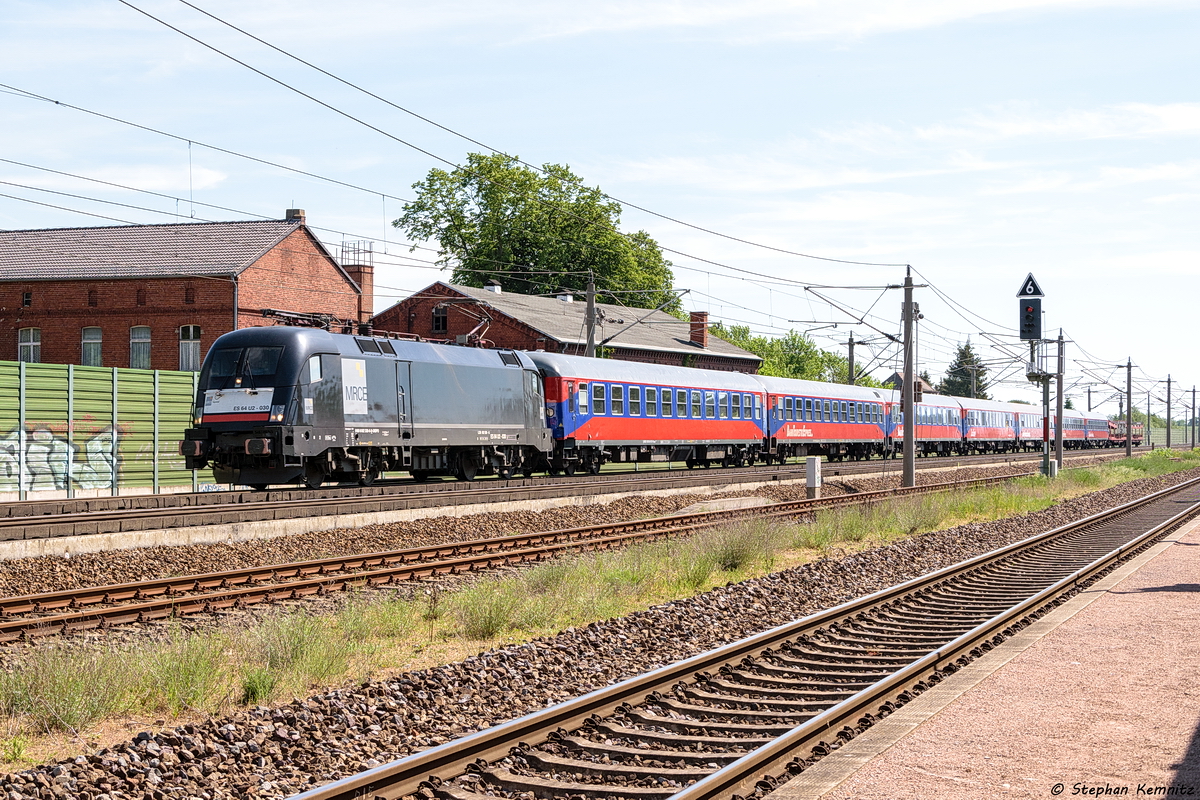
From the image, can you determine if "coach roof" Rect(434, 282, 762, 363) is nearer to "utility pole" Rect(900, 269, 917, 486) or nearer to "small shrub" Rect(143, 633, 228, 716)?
"utility pole" Rect(900, 269, 917, 486)

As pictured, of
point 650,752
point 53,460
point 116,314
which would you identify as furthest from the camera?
point 116,314

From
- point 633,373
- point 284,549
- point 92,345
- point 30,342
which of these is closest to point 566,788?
point 284,549

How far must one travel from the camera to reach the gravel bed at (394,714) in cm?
630

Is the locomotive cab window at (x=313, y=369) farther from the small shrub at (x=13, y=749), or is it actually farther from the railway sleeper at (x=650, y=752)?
the railway sleeper at (x=650, y=752)

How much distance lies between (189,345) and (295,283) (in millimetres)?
5619

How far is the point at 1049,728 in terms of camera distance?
7402 millimetres

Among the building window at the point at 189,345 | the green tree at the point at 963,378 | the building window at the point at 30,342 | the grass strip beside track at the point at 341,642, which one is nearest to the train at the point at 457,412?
the grass strip beside track at the point at 341,642

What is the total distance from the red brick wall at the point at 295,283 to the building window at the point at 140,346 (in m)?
4.09

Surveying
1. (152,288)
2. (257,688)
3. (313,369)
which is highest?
(152,288)

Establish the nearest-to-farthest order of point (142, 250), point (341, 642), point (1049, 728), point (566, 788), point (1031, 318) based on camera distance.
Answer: point (566, 788)
point (1049, 728)
point (341, 642)
point (1031, 318)
point (142, 250)

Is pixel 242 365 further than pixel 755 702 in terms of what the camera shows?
Yes

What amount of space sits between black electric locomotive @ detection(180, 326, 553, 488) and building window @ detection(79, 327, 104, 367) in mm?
25864

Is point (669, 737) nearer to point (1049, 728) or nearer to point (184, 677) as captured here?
point (1049, 728)

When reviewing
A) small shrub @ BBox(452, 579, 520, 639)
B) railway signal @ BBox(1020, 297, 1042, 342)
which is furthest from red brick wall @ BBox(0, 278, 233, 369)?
small shrub @ BBox(452, 579, 520, 639)
